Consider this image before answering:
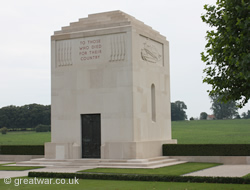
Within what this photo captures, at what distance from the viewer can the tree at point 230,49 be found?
14867 millimetres

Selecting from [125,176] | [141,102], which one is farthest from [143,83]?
[125,176]

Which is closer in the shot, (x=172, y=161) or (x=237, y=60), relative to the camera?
(x=237, y=60)

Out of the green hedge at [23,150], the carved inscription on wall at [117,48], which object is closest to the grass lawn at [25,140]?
the green hedge at [23,150]

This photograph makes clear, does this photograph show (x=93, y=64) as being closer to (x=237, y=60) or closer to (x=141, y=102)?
(x=141, y=102)

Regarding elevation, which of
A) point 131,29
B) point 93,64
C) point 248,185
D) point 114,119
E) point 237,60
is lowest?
point 248,185

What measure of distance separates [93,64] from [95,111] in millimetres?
2888

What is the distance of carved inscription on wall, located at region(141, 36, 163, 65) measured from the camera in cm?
2759

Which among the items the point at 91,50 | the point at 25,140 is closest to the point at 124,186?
the point at 91,50

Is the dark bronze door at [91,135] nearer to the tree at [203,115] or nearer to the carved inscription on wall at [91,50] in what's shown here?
the carved inscription on wall at [91,50]

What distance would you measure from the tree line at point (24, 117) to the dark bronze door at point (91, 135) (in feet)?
209

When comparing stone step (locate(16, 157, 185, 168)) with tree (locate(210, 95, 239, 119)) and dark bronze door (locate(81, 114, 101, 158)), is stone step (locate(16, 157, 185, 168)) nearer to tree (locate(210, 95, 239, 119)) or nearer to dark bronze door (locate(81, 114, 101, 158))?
dark bronze door (locate(81, 114, 101, 158))

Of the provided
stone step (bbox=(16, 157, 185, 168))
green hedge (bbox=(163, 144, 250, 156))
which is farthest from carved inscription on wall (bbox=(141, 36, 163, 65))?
stone step (bbox=(16, 157, 185, 168))

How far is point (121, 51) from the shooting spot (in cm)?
2645

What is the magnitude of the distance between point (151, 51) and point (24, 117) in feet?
215
